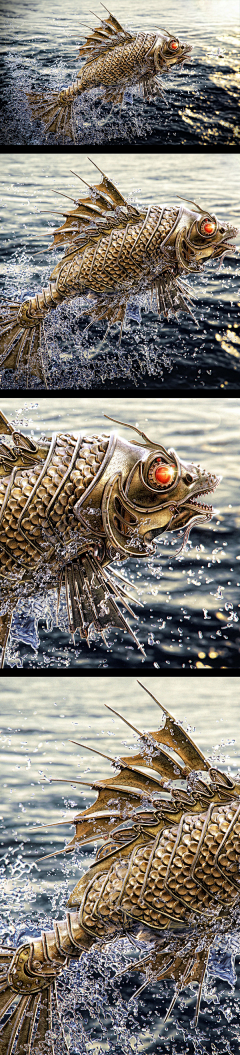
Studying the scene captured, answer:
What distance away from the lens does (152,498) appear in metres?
1.15

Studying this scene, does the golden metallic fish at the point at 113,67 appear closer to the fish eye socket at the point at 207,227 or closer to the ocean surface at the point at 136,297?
the ocean surface at the point at 136,297

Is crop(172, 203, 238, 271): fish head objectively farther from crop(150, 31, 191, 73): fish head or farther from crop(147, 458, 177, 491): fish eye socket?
crop(147, 458, 177, 491): fish eye socket

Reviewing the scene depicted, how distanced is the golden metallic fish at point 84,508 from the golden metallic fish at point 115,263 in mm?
296

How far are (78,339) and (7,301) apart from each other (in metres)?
0.17

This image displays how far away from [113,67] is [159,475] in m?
1.00

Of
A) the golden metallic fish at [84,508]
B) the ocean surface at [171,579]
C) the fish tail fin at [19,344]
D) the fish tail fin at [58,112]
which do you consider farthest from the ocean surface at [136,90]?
the golden metallic fish at [84,508]

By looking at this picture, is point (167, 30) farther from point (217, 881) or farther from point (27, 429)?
point (217, 881)

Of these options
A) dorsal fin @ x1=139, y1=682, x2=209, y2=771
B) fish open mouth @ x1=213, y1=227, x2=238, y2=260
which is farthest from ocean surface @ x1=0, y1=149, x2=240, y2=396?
dorsal fin @ x1=139, y1=682, x2=209, y2=771

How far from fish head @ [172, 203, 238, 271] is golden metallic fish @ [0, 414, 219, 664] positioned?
44 cm

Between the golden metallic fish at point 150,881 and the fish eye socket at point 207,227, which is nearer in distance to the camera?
the golden metallic fish at point 150,881

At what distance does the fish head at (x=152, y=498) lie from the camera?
1140mm

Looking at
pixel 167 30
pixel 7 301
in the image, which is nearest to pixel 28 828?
pixel 7 301

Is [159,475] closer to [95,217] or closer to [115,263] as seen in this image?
[115,263]

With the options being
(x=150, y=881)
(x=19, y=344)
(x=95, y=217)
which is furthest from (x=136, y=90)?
(x=150, y=881)
